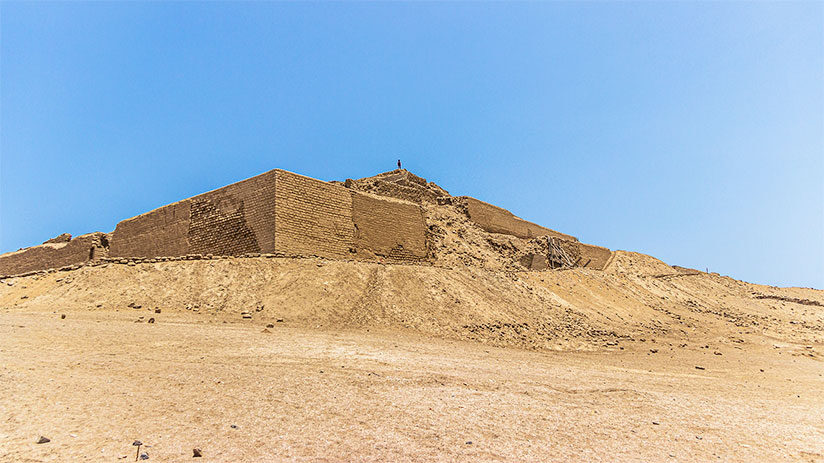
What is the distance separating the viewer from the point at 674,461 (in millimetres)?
4883

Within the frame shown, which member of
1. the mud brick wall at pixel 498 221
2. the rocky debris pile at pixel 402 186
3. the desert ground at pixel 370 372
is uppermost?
the rocky debris pile at pixel 402 186

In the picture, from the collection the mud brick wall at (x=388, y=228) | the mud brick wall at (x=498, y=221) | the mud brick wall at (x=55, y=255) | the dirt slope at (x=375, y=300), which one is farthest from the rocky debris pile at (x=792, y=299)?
the mud brick wall at (x=55, y=255)

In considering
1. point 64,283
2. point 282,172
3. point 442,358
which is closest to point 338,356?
point 442,358

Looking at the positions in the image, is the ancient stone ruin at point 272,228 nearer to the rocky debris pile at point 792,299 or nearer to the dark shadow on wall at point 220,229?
the dark shadow on wall at point 220,229

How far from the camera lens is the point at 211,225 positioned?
17.5 m

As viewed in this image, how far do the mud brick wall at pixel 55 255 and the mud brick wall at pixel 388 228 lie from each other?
11213mm

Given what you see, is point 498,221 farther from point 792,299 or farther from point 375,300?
point 792,299

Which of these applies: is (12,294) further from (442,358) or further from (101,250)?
(442,358)

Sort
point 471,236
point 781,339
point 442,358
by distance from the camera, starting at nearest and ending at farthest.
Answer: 1. point 442,358
2. point 781,339
3. point 471,236

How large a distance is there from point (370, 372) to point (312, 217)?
9794 millimetres

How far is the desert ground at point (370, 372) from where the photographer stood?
482cm

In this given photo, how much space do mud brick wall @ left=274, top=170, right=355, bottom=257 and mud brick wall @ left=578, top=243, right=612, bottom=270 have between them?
754 inches

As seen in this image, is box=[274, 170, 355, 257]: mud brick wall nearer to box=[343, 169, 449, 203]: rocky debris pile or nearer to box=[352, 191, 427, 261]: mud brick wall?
box=[352, 191, 427, 261]: mud brick wall

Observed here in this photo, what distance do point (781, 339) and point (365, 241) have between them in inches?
583
